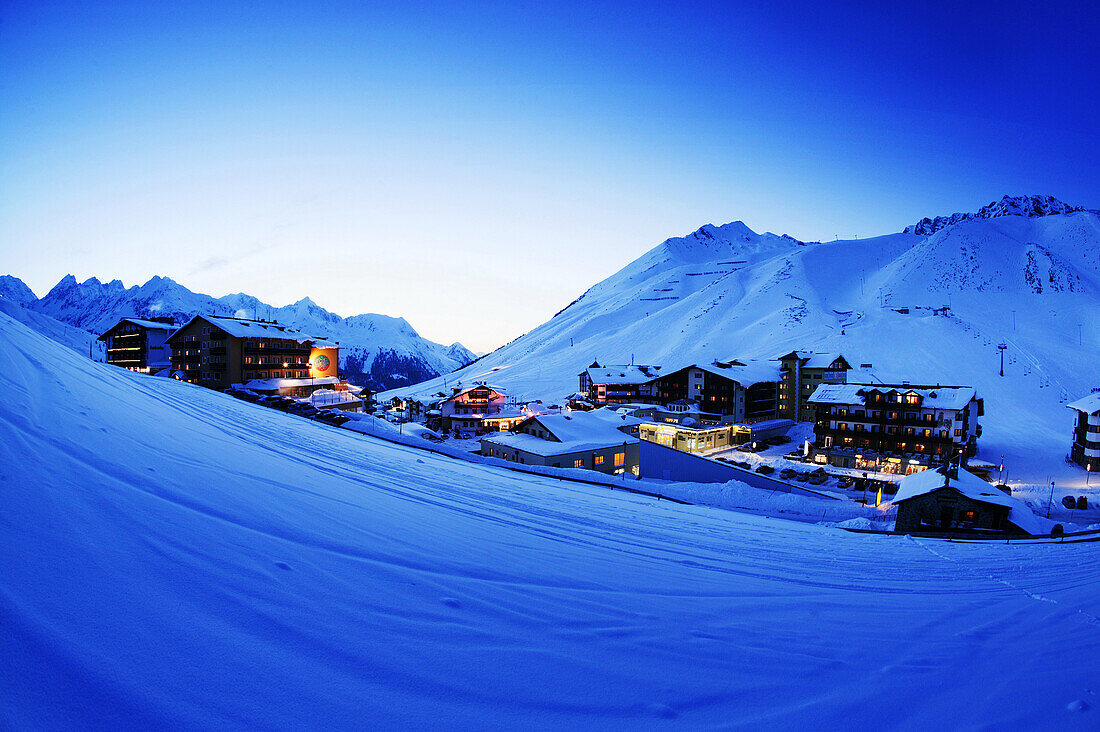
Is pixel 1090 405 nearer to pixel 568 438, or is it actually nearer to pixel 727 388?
pixel 727 388

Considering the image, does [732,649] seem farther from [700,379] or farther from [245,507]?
[700,379]

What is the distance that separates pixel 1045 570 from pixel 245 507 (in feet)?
33.3

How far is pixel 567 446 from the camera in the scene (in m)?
24.3

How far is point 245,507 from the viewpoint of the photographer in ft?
12.0

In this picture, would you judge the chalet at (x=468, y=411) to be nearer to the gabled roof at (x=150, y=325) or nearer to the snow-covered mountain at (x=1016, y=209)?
the gabled roof at (x=150, y=325)

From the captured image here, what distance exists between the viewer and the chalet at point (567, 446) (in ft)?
78.0

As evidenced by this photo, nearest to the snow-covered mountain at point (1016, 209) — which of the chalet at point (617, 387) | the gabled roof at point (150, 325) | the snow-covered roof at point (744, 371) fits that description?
the snow-covered roof at point (744, 371)

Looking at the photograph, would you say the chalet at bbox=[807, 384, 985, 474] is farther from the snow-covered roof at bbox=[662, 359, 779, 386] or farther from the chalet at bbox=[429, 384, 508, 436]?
the chalet at bbox=[429, 384, 508, 436]

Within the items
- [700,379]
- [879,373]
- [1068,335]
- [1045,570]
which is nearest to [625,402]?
[700,379]

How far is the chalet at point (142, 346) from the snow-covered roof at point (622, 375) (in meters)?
44.4

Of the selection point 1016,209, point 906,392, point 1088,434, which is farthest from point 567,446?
point 1016,209

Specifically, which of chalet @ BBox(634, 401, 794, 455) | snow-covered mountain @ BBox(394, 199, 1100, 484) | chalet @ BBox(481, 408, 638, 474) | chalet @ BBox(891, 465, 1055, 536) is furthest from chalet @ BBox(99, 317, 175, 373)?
chalet @ BBox(891, 465, 1055, 536)

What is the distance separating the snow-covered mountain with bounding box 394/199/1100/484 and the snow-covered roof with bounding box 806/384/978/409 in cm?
560

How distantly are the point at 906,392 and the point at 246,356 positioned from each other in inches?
2105
